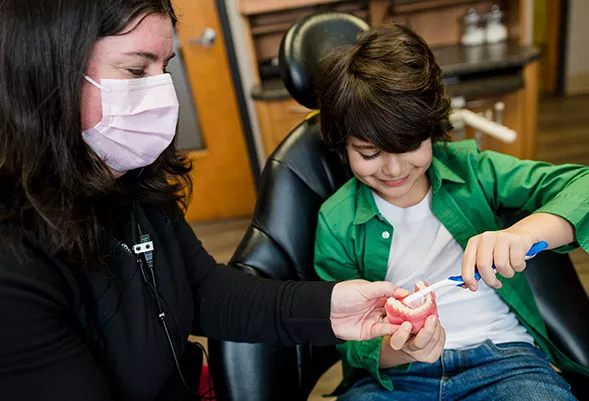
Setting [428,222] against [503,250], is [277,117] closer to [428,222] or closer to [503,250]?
[428,222]

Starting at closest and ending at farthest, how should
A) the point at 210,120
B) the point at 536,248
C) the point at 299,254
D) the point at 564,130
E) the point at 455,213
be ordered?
the point at 536,248, the point at 455,213, the point at 299,254, the point at 210,120, the point at 564,130

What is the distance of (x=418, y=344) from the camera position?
0.81 meters

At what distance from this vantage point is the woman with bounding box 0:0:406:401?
0.63m

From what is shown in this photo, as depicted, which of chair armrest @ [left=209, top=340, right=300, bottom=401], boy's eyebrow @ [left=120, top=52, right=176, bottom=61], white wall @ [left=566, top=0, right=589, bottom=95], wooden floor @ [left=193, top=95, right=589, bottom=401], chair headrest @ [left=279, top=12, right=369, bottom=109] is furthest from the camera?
white wall @ [left=566, top=0, right=589, bottom=95]

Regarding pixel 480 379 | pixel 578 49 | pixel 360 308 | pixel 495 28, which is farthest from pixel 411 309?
pixel 578 49

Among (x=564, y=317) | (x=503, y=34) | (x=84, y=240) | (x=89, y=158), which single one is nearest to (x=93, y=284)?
(x=84, y=240)

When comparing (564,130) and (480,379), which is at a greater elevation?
(480,379)

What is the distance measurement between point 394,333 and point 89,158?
0.59 metres

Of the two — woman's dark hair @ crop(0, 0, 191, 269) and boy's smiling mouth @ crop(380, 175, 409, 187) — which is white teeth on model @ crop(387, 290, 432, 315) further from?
woman's dark hair @ crop(0, 0, 191, 269)

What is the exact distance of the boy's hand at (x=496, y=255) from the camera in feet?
2.55

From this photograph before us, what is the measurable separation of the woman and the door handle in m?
1.90

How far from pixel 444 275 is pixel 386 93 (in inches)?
16.6

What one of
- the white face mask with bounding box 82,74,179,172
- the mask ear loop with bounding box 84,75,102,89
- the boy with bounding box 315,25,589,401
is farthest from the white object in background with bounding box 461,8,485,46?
the mask ear loop with bounding box 84,75,102,89

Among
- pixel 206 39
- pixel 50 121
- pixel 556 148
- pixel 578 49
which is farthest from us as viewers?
pixel 578 49
